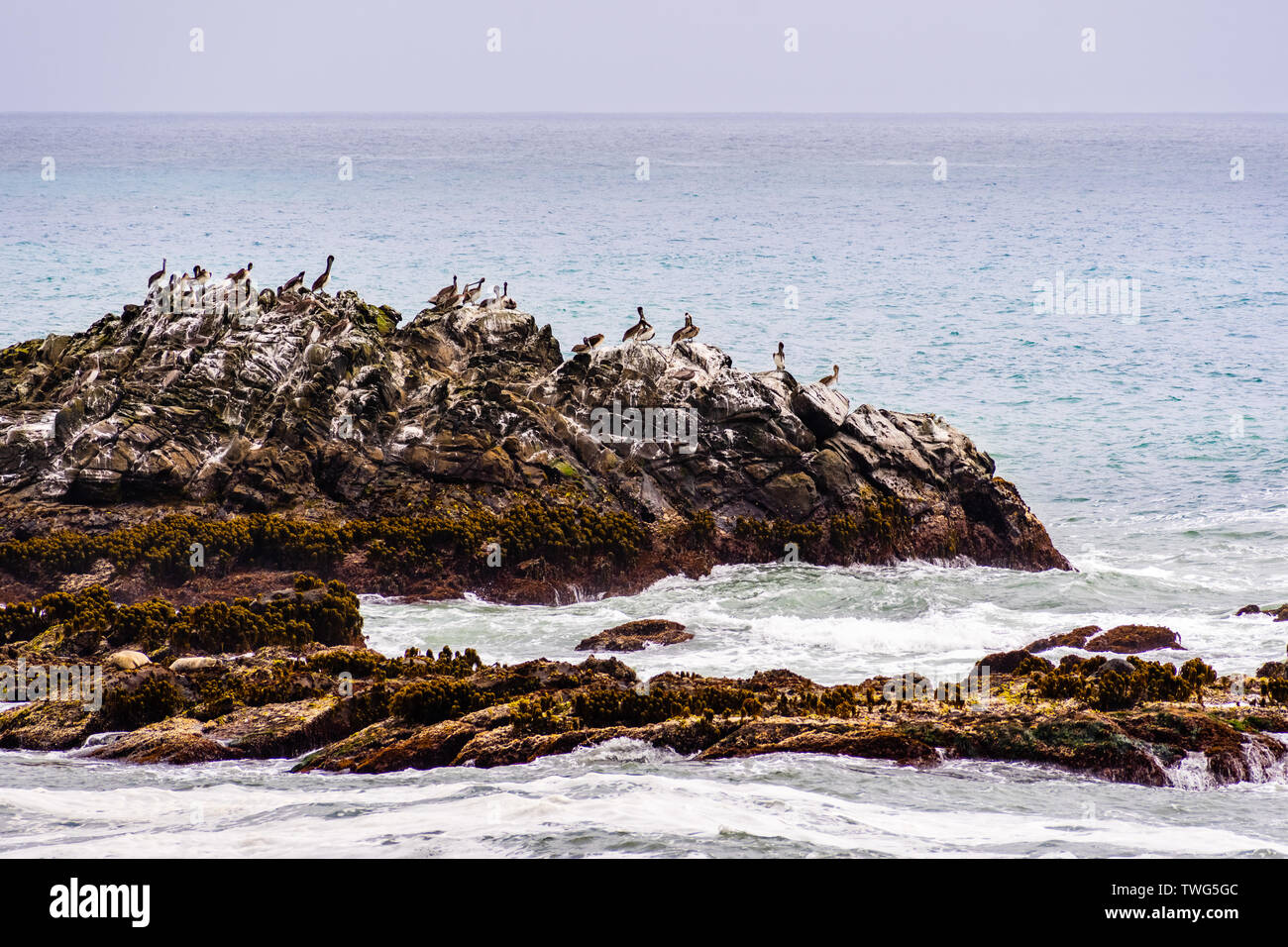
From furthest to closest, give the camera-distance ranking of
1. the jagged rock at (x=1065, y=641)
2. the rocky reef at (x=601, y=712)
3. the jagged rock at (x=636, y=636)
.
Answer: the jagged rock at (x=636, y=636) → the jagged rock at (x=1065, y=641) → the rocky reef at (x=601, y=712)

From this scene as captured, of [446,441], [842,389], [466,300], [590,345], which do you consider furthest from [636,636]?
[842,389]

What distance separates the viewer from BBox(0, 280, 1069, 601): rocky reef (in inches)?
878

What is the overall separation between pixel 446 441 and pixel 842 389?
22.0 metres

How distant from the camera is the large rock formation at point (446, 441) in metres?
23.7

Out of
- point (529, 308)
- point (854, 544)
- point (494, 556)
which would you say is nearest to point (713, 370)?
point (854, 544)

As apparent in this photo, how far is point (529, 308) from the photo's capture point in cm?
5681

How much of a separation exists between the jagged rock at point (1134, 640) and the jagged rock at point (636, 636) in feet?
19.1

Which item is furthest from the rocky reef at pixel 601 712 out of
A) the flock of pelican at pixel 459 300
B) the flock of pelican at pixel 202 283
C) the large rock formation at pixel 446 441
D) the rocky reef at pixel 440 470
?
the flock of pelican at pixel 202 283

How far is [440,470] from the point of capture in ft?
79.4

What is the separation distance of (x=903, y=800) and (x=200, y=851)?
6144 mm

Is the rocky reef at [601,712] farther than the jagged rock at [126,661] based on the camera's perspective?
No

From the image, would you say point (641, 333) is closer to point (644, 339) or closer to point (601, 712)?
point (644, 339)

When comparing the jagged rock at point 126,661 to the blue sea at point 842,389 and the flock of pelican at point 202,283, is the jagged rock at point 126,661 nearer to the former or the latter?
the blue sea at point 842,389

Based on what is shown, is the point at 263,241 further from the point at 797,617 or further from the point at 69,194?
the point at 797,617
